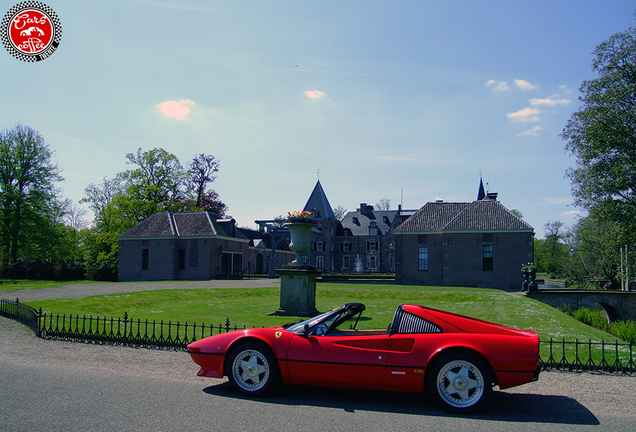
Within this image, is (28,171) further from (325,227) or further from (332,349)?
(332,349)

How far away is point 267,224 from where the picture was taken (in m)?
35.9

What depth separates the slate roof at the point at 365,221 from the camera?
67.9m

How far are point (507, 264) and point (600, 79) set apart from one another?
15265mm

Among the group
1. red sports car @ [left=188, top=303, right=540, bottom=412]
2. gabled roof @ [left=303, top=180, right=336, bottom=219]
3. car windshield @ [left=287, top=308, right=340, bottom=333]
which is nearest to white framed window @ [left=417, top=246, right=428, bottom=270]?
gabled roof @ [left=303, top=180, right=336, bottom=219]

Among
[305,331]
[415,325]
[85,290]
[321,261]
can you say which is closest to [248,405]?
[305,331]

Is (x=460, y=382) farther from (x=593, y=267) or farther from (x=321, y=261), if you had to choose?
(x=321, y=261)

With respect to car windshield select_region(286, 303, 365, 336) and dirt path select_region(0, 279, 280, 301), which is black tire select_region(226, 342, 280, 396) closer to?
car windshield select_region(286, 303, 365, 336)

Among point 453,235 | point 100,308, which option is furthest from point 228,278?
point 100,308

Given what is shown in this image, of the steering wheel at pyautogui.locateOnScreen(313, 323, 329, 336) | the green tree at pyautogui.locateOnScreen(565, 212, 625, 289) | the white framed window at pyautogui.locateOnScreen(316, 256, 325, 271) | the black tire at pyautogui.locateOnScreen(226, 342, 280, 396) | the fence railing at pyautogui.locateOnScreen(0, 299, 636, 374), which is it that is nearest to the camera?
the black tire at pyautogui.locateOnScreen(226, 342, 280, 396)

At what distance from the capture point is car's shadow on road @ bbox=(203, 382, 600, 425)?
17.1ft

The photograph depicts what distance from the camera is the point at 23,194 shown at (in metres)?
42.2

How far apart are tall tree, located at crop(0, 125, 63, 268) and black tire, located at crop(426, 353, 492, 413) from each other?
45886mm

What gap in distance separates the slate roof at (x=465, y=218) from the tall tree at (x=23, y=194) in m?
34.4

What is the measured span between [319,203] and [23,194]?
37.6 metres
